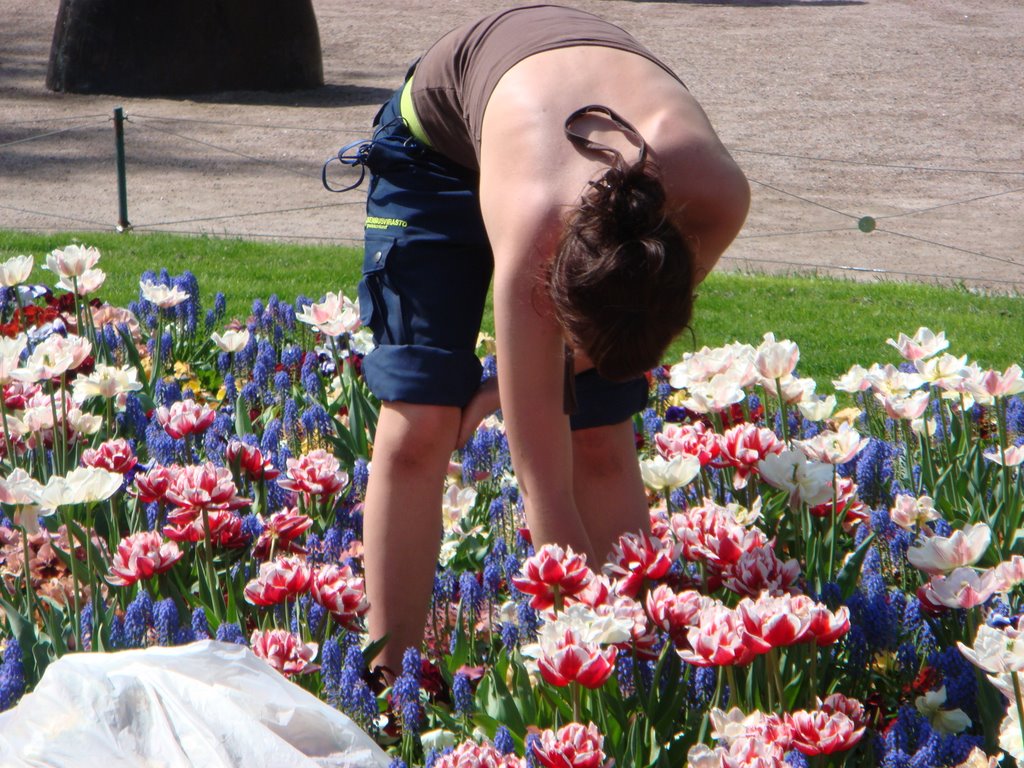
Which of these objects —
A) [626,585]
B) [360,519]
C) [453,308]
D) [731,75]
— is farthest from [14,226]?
[731,75]

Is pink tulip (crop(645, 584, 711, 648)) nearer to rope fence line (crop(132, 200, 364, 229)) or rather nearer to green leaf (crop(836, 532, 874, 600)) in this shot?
green leaf (crop(836, 532, 874, 600))

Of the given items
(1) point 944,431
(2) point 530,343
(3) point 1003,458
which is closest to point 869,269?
(1) point 944,431

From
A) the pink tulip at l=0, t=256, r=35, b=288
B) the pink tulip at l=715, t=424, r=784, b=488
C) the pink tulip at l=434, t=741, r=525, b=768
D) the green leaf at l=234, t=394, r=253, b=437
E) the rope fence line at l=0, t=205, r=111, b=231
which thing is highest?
the pink tulip at l=434, t=741, r=525, b=768

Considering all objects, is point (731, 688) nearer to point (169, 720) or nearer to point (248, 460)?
point (169, 720)

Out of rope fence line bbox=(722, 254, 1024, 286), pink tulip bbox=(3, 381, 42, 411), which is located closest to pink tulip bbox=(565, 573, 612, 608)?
pink tulip bbox=(3, 381, 42, 411)

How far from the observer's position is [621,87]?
2.21 metres

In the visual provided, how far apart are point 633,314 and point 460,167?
779 millimetres

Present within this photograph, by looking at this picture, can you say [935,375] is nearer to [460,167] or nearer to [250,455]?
[460,167]

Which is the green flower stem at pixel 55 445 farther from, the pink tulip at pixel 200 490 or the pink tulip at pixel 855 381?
the pink tulip at pixel 855 381

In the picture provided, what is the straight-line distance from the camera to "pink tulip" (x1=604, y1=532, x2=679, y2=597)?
206 cm

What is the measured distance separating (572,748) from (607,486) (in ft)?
3.54

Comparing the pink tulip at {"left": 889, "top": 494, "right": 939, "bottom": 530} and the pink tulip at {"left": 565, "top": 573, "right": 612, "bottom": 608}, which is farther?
the pink tulip at {"left": 889, "top": 494, "right": 939, "bottom": 530}

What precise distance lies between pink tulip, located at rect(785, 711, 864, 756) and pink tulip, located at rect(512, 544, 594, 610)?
366 mm

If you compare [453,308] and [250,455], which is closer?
[453,308]
